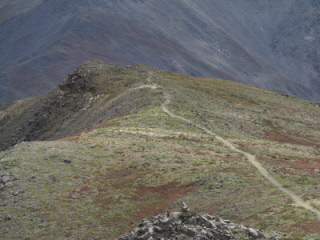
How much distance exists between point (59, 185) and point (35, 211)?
233 inches

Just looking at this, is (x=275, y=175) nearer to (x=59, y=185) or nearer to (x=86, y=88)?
(x=59, y=185)

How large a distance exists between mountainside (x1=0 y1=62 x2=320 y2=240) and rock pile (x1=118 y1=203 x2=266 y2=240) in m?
0.16

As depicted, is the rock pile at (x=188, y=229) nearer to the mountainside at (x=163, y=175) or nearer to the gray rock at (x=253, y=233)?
the gray rock at (x=253, y=233)

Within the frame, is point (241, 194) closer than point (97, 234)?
No

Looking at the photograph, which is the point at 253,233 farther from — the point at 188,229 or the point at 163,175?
the point at 163,175

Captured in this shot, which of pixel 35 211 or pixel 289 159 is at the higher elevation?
pixel 289 159

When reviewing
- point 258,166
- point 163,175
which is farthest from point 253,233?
point 258,166

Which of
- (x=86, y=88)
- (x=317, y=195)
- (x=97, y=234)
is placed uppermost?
(x=317, y=195)

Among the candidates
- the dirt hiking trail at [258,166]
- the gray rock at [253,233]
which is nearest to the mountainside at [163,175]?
the dirt hiking trail at [258,166]

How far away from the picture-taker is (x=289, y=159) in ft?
210

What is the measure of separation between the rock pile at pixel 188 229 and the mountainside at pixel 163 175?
0.53 ft

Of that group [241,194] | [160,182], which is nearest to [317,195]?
[241,194]

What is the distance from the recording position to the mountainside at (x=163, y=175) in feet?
133

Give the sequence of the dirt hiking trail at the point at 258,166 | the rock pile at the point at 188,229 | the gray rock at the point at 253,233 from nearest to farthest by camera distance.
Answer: the rock pile at the point at 188,229, the gray rock at the point at 253,233, the dirt hiking trail at the point at 258,166
